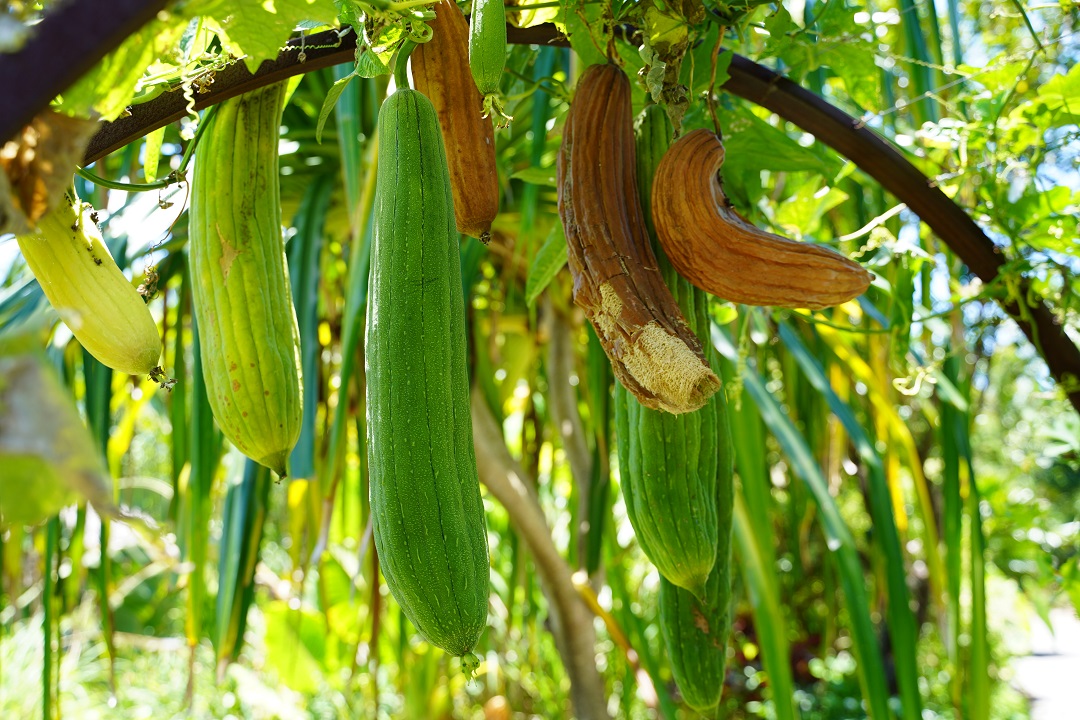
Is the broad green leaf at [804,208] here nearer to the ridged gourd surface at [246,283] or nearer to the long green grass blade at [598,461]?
the ridged gourd surface at [246,283]

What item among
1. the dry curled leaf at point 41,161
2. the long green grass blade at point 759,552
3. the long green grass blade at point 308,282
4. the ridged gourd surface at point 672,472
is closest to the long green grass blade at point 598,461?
the long green grass blade at point 759,552

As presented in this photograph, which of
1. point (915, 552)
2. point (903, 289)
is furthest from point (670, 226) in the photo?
point (915, 552)

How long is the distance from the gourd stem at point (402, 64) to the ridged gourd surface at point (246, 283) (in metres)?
0.06

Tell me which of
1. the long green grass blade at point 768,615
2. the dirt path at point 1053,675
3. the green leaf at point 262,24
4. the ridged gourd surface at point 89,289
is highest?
the green leaf at point 262,24

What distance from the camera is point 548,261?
1.68 ft

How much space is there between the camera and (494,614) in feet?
7.61

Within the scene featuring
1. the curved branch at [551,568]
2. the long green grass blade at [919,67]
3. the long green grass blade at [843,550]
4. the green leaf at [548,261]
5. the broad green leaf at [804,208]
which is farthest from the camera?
the curved branch at [551,568]

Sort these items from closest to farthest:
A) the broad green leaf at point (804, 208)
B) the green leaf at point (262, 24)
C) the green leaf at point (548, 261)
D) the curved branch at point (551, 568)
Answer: the green leaf at point (262, 24), the green leaf at point (548, 261), the broad green leaf at point (804, 208), the curved branch at point (551, 568)

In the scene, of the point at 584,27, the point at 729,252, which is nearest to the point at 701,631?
the point at 729,252

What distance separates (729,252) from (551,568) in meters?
0.79

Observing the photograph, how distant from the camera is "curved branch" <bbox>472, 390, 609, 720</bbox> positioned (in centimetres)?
105

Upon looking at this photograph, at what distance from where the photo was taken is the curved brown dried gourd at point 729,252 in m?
0.36

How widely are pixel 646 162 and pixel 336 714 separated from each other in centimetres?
267

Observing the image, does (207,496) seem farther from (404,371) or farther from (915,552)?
(915,552)
